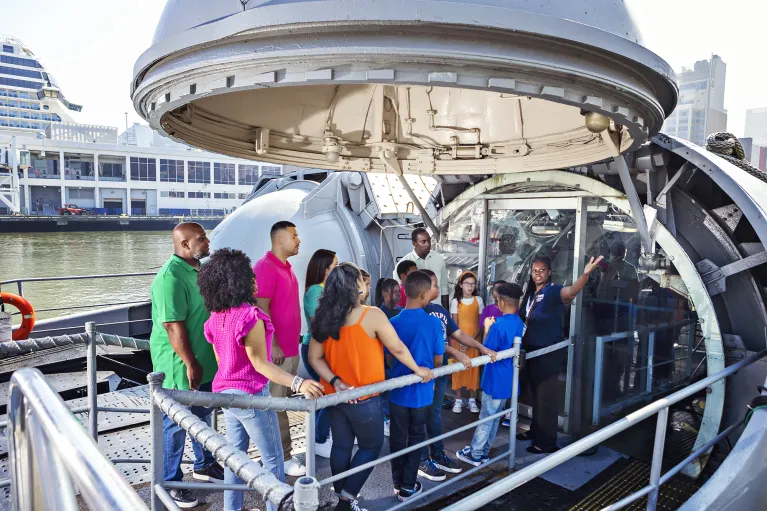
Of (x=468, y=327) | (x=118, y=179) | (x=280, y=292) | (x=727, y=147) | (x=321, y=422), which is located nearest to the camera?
(x=280, y=292)

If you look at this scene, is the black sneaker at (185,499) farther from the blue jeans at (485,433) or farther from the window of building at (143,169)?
the window of building at (143,169)

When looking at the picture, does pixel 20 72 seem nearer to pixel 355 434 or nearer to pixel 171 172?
pixel 171 172

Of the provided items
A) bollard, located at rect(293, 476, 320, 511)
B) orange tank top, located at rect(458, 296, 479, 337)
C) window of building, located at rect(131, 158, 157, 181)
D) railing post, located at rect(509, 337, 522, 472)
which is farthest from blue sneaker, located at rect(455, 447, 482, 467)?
window of building, located at rect(131, 158, 157, 181)

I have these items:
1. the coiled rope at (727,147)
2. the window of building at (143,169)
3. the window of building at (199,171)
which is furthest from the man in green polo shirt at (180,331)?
the window of building at (143,169)

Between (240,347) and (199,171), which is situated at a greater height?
(199,171)

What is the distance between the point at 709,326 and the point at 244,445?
11.4 feet

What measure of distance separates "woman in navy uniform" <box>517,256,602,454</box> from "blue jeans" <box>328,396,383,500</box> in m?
1.83

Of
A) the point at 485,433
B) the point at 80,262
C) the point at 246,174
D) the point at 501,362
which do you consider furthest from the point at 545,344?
the point at 246,174

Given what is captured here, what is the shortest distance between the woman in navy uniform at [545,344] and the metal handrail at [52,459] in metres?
3.76

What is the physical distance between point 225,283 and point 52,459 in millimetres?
1730

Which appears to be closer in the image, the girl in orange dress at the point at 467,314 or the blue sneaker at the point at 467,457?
the blue sneaker at the point at 467,457

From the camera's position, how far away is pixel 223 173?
54.6m

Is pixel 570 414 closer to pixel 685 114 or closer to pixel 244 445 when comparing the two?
pixel 244 445

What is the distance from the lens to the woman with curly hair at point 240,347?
2.80 metres
